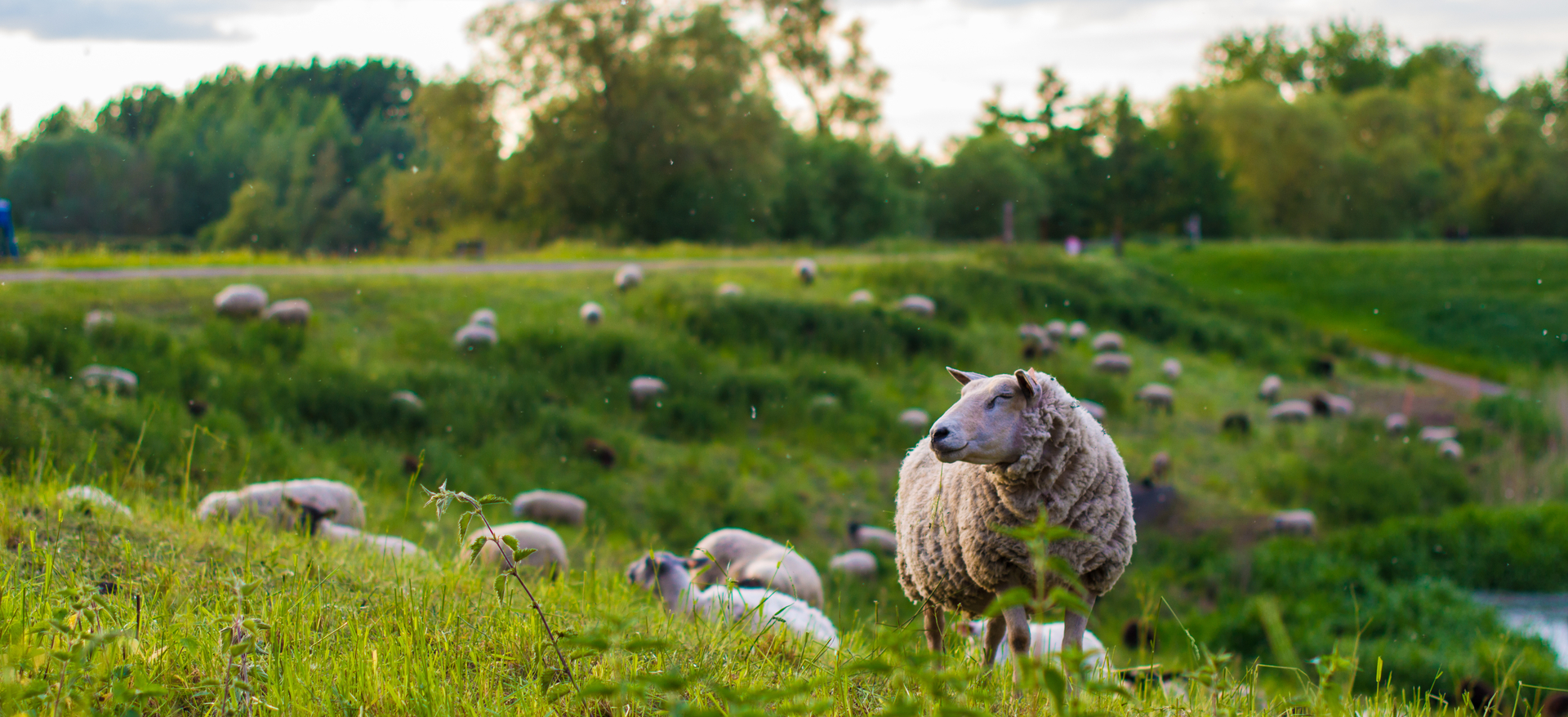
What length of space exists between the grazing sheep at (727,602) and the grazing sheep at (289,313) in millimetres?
9786

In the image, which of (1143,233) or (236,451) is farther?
(1143,233)

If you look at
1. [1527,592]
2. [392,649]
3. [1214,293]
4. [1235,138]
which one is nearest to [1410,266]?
[1214,293]

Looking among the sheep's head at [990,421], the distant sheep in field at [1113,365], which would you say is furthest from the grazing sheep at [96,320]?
the distant sheep in field at [1113,365]

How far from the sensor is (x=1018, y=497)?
3.43 meters

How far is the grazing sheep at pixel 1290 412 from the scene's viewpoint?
18781 millimetres

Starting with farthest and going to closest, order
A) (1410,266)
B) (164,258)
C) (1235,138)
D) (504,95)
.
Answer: (1235,138) → (1410,266) → (504,95) → (164,258)

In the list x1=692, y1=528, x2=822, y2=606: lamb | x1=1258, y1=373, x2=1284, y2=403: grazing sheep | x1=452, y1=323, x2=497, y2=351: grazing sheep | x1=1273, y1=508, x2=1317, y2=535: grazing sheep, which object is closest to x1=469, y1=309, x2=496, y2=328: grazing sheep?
x1=452, y1=323, x2=497, y2=351: grazing sheep

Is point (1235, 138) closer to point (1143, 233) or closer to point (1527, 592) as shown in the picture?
point (1143, 233)

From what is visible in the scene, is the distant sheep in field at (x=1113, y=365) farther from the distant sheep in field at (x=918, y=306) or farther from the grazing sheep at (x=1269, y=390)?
the grazing sheep at (x=1269, y=390)

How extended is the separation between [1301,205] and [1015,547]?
69.4m

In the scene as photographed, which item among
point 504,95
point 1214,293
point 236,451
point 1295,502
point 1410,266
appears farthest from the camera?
point 1410,266

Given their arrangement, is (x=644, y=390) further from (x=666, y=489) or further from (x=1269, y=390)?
(x=1269, y=390)

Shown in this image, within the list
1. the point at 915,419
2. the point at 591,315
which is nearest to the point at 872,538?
the point at 915,419

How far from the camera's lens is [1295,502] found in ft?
51.0
